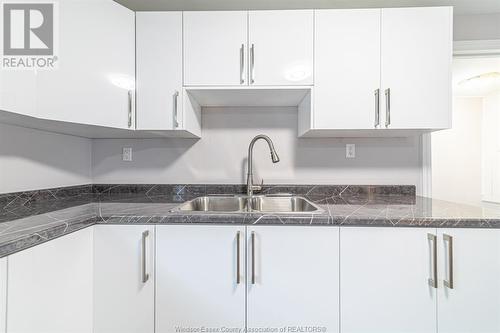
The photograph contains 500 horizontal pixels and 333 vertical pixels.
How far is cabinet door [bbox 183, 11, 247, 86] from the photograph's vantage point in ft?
4.68

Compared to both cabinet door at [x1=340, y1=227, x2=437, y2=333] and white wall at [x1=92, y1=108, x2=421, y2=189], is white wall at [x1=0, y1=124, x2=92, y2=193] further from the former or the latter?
cabinet door at [x1=340, y1=227, x2=437, y2=333]

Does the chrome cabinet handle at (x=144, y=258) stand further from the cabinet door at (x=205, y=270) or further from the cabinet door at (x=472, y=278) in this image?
the cabinet door at (x=472, y=278)

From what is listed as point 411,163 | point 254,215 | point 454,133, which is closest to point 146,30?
point 254,215

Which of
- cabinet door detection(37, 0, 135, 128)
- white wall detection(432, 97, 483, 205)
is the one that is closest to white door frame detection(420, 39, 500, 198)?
cabinet door detection(37, 0, 135, 128)

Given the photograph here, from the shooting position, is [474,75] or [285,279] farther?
[474,75]

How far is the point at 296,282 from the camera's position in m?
1.08

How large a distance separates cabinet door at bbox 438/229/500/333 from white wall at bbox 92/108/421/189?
2.65ft

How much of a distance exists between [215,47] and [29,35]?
2.78 feet

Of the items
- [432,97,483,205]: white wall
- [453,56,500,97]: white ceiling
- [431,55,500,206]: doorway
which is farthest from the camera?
[432,97,483,205]: white wall

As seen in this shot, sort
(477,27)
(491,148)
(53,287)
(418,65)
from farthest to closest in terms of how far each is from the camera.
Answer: (491,148), (477,27), (418,65), (53,287)

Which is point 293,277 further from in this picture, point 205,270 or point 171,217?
point 171,217

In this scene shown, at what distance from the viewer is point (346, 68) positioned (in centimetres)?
143

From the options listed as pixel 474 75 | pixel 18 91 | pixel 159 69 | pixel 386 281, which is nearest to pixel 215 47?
pixel 159 69

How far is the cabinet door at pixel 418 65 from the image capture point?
1.40 m
